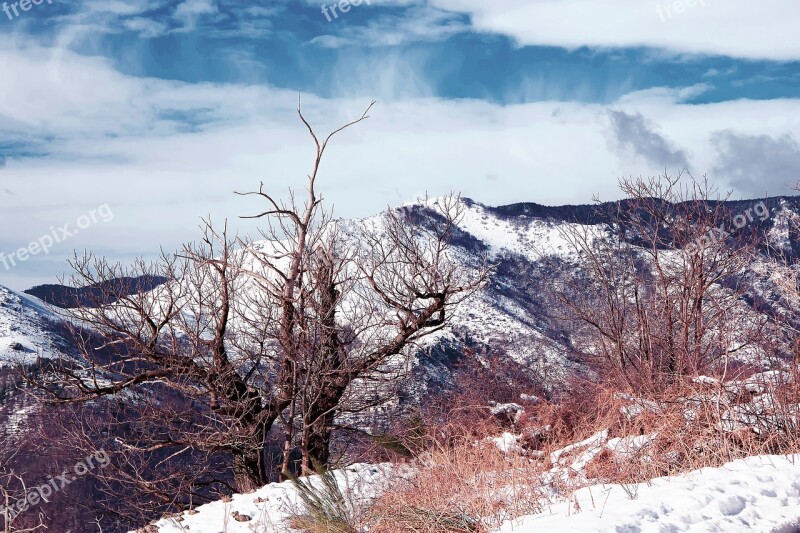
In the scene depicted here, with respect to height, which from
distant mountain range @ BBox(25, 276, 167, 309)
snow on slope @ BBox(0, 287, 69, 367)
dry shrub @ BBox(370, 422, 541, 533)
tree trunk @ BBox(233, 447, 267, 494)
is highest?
distant mountain range @ BBox(25, 276, 167, 309)

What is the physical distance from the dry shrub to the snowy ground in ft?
1.29

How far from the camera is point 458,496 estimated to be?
22.4 feet

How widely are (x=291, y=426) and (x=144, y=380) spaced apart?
3.07m

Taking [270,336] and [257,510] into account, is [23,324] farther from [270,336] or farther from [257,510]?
[257,510]

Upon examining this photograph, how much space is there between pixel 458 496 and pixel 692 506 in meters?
2.09

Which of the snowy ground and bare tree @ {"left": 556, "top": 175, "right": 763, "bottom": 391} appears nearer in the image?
the snowy ground

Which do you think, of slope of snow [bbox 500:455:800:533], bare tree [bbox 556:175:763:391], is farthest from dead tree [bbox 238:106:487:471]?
slope of snow [bbox 500:455:800:533]

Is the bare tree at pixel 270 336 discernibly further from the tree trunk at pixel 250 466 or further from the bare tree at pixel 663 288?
the bare tree at pixel 663 288

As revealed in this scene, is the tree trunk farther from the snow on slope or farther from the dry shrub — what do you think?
the snow on slope

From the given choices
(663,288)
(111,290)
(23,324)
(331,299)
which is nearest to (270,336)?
(331,299)

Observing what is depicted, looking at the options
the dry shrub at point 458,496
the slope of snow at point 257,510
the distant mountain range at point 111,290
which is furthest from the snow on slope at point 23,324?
the dry shrub at point 458,496

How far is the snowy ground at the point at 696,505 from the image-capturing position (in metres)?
5.20

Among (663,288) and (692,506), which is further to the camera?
(663,288)

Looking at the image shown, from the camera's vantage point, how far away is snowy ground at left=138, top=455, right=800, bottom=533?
5195 mm
